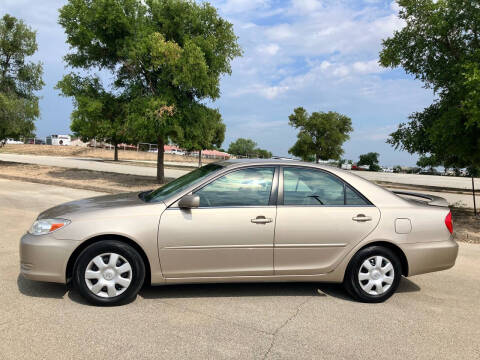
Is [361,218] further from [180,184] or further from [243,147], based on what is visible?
[243,147]

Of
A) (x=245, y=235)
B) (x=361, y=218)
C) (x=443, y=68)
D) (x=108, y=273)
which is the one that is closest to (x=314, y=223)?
(x=361, y=218)

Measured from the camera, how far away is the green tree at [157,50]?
15164 millimetres

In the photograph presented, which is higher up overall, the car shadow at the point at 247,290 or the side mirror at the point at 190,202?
the side mirror at the point at 190,202

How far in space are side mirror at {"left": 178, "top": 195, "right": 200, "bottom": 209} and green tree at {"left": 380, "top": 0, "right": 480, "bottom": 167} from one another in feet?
21.9

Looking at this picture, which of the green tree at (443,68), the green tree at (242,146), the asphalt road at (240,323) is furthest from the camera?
the green tree at (242,146)

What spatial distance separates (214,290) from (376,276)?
6.01 feet

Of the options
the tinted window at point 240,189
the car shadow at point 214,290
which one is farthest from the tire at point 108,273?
the tinted window at point 240,189

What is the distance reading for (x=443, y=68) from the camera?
10.4m

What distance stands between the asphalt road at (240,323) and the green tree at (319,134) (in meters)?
35.0

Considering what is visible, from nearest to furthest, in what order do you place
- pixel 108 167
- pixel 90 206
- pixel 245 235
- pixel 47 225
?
pixel 47 225 → pixel 245 235 → pixel 90 206 → pixel 108 167

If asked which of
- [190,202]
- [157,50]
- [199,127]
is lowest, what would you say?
[190,202]

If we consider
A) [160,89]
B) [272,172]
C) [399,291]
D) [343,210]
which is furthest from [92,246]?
[160,89]

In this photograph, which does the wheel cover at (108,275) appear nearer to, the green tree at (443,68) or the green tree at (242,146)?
the green tree at (443,68)

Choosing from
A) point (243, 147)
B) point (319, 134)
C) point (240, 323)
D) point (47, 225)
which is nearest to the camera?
point (240, 323)
